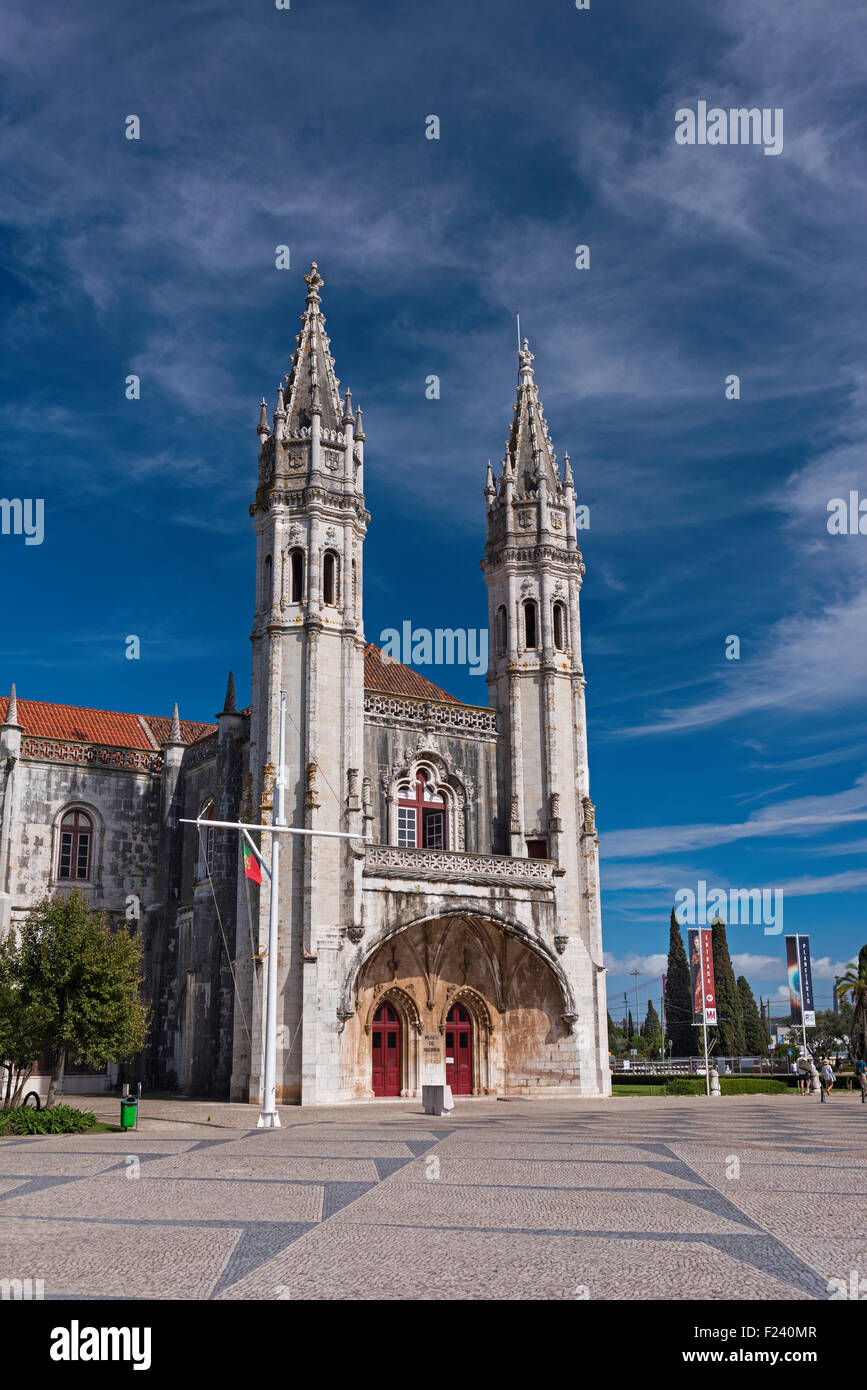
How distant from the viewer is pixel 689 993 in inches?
Result: 3337

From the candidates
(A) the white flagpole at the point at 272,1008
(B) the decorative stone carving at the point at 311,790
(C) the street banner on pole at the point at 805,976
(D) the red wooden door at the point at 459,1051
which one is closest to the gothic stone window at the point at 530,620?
(B) the decorative stone carving at the point at 311,790

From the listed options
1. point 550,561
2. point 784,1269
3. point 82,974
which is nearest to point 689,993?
point 550,561

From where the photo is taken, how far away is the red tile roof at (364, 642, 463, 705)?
140 ft

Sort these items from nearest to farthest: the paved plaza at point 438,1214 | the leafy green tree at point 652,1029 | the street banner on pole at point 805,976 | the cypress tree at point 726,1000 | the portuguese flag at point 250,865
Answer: the paved plaza at point 438,1214 < the portuguese flag at point 250,865 < the street banner on pole at point 805,976 < the cypress tree at point 726,1000 < the leafy green tree at point 652,1029

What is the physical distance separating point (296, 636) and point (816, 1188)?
25250 mm

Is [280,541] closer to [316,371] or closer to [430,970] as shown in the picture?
[316,371]

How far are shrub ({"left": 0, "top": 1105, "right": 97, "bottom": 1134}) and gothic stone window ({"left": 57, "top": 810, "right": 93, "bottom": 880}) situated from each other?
16.9m

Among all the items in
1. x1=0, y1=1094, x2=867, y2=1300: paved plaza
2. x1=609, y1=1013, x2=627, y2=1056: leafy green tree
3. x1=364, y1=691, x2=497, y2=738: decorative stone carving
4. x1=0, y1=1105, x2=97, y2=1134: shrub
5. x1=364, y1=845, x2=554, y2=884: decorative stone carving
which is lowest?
x1=609, y1=1013, x2=627, y2=1056: leafy green tree

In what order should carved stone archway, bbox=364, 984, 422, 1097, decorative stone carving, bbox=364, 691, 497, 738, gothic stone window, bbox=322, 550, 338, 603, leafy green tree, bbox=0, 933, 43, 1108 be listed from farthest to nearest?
1. decorative stone carving, bbox=364, 691, 497, 738
2. gothic stone window, bbox=322, 550, 338, 603
3. carved stone archway, bbox=364, 984, 422, 1097
4. leafy green tree, bbox=0, 933, 43, 1108

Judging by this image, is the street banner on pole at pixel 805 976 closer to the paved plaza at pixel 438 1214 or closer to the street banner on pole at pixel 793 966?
the street banner on pole at pixel 793 966

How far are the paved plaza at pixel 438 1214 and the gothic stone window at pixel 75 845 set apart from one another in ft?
63.4

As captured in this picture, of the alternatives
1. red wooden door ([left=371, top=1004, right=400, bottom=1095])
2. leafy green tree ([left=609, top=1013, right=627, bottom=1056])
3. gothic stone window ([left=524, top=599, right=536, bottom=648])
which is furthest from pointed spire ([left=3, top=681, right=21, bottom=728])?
leafy green tree ([left=609, top=1013, right=627, bottom=1056])

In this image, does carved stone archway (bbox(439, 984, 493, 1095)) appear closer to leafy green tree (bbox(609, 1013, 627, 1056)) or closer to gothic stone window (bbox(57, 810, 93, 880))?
gothic stone window (bbox(57, 810, 93, 880))

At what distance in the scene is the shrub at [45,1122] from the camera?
2261 cm
